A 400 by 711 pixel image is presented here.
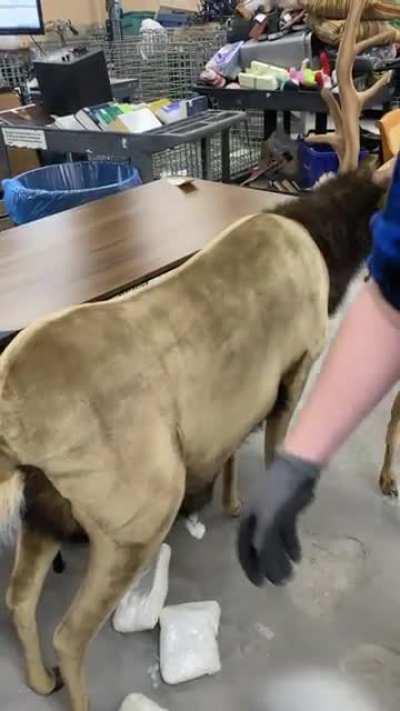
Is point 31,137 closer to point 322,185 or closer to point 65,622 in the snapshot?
point 322,185

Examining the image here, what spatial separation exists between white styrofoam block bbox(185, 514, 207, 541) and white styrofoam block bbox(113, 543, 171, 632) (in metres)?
0.23

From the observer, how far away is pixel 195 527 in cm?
180

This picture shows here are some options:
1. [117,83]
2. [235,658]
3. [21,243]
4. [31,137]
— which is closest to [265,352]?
[235,658]

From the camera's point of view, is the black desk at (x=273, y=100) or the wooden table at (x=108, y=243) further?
the black desk at (x=273, y=100)

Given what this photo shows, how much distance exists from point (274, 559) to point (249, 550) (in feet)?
0.11

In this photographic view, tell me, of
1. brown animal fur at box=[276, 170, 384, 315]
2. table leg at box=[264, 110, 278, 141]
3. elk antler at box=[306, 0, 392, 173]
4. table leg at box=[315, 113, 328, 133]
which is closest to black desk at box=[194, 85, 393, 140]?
table leg at box=[315, 113, 328, 133]

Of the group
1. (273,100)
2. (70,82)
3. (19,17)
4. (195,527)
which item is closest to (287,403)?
(195,527)

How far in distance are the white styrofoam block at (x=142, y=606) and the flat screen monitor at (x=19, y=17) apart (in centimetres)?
384

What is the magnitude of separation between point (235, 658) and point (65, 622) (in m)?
0.44

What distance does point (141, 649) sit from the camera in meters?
1.50

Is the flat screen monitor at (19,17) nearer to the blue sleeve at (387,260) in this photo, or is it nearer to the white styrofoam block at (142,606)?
the white styrofoam block at (142,606)

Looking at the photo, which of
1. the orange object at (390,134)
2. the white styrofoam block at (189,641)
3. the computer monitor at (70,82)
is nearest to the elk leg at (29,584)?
the white styrofoam block at (189,641)

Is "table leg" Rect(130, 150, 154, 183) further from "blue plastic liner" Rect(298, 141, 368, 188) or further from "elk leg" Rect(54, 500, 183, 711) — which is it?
"elk leg" Rect(54, 500, 183, 711)

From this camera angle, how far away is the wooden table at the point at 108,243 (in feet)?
4.97
